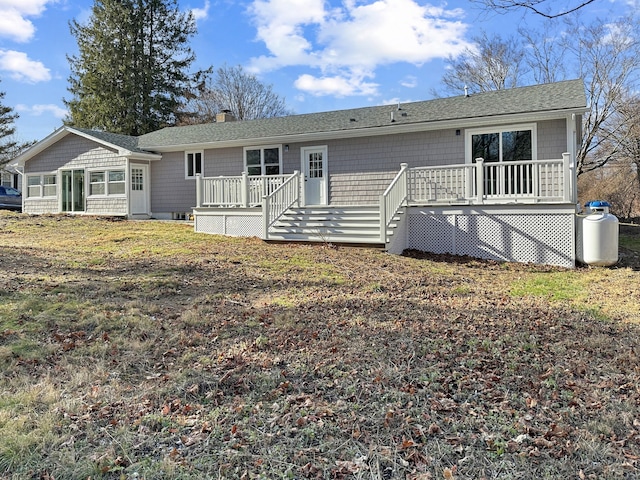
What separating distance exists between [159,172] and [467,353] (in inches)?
616

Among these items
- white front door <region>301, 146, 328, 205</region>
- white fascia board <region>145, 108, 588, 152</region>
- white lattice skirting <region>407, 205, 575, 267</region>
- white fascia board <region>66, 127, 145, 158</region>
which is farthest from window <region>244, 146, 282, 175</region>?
white lattice skirting <region>407, 205, 575, 267</region>

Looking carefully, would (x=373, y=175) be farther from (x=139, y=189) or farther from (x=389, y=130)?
(x=139, y=189)

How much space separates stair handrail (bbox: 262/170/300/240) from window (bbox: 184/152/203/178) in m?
6.04

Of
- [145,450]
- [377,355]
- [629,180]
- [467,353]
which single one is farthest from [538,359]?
[629,180]

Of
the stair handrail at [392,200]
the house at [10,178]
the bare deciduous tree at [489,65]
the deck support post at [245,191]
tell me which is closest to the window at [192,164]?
the deck support post at [245,191]

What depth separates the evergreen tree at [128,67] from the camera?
29.7 m

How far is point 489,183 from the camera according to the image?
444 inches

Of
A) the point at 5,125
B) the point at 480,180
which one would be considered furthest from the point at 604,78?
the point at 5,125

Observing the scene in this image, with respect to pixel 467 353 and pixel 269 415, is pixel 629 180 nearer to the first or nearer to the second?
pixel 467 353

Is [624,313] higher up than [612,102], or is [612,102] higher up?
[612,102]

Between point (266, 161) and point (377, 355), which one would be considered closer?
point (377, 355)

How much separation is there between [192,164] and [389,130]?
7645mm

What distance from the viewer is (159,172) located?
1753 centimetres

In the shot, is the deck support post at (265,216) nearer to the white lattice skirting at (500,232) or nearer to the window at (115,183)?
the white lattice skirting at (500,232)
